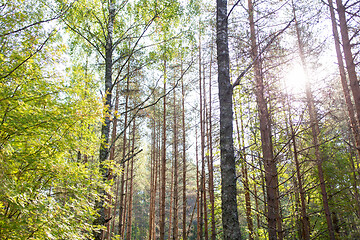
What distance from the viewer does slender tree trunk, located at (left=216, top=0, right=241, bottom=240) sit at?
109 inches

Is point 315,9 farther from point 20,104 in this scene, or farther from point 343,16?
point 20,104

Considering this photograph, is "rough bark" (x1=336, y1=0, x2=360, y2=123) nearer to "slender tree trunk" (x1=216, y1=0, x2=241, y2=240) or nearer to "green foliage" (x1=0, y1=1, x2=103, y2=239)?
"slender tree trunk" (x1=216, y1=0, x2=241, y2=240)

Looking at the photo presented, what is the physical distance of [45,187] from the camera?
11.2 feet

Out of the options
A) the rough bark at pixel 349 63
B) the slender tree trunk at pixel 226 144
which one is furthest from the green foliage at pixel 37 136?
the rough bark at pixel 349 63

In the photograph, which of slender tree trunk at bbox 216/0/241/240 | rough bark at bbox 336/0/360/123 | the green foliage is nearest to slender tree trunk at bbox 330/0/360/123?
rough bark at bbox 336/0/360/123

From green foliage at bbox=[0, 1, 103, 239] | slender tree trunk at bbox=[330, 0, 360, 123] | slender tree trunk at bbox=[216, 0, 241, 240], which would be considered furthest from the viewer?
slender tree trunk at bbox=[330, 0, 360, 123]

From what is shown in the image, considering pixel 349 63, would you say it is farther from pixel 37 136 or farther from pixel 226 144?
pixel 37 136

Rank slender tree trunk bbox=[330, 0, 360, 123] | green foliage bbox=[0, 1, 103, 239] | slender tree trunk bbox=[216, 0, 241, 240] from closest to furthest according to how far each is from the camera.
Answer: green foliage bbox=[0, 1, 103, 239], slender tree trunk bbox=[216, 0, 241, 240], slender tree trunk bbox=[330, 0, 360, 123]

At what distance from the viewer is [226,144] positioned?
10.2 ft

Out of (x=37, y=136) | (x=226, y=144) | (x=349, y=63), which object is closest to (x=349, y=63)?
(x=349, y=63)

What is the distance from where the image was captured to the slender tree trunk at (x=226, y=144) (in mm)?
2760

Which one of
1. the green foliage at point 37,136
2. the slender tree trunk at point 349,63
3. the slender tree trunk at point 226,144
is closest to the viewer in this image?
the green foliage at point 37,136

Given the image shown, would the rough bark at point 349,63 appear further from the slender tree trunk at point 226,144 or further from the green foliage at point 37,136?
the green foliage at point 37,136

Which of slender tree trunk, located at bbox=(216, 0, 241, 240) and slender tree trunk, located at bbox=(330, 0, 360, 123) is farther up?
slender tree trunk, located at bbox=(330, 0, 360, 123)
